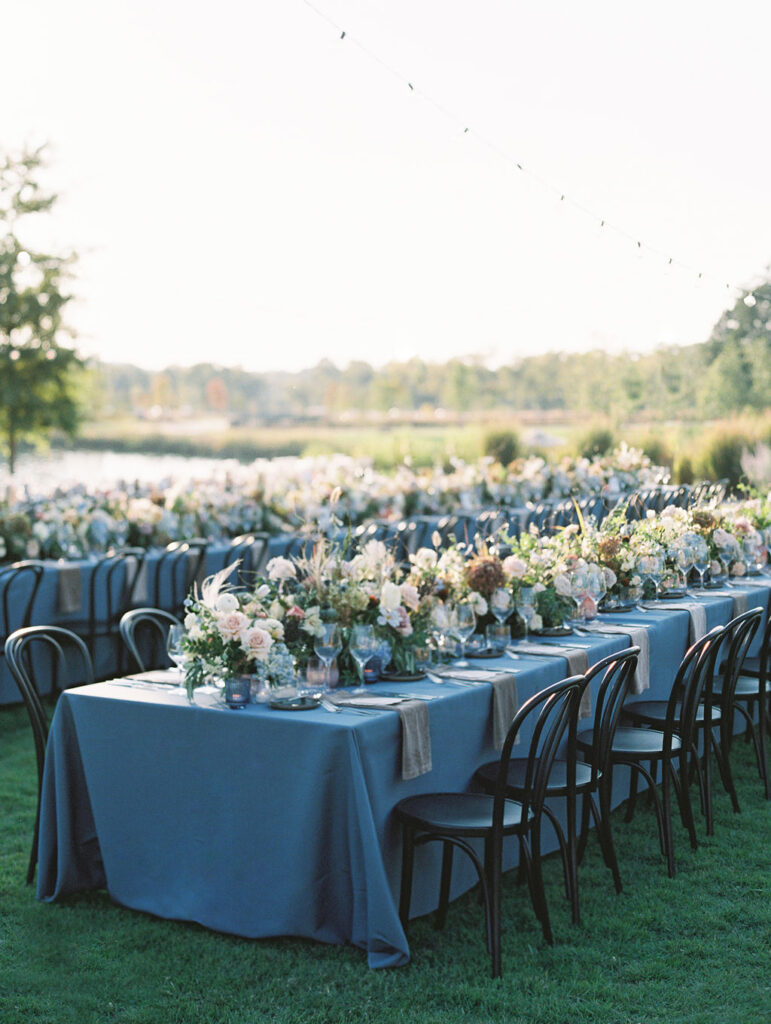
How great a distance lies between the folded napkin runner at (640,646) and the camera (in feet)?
16.7

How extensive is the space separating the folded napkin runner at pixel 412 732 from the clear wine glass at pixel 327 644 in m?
0.17

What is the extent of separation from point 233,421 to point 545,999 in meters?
31.7

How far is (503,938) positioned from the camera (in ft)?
12.5

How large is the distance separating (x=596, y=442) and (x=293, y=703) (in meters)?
17.4

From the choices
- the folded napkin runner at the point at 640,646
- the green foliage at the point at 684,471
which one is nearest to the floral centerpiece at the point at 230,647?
the folded napkin runner at the point at 640,646

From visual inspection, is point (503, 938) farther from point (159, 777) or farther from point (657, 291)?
point (657, 291)

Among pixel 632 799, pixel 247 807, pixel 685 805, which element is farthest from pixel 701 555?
pixel 247 807

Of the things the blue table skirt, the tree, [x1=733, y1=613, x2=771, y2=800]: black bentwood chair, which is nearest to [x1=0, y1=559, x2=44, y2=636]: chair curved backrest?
the blue table skirt

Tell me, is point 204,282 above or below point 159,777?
above

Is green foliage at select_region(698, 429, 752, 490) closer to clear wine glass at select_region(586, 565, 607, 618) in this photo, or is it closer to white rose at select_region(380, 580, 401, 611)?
clear wine glass at select_region(586, 565, 607, 618)

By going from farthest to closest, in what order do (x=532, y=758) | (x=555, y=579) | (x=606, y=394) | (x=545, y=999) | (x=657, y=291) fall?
(x=606, y=394), (x=657, y=291), (x=555, y=579), (x=532, y=758), (x=545, y=999)

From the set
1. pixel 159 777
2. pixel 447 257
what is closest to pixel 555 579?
pixel 159 777

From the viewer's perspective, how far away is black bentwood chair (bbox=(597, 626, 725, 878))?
4500mm

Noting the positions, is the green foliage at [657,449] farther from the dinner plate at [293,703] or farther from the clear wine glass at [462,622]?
the dinner plate at [293,703]
